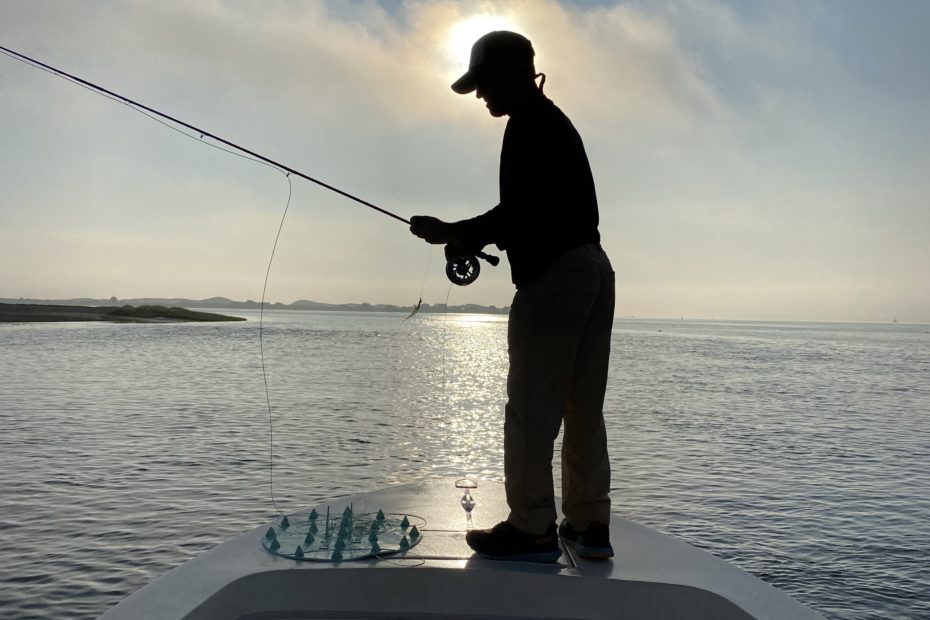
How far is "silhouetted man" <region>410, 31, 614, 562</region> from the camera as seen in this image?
10.4ft

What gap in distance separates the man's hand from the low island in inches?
3120

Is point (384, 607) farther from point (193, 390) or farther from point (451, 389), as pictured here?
point (451, 389)

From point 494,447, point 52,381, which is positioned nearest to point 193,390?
point 52,381

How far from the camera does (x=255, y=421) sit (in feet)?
45.2

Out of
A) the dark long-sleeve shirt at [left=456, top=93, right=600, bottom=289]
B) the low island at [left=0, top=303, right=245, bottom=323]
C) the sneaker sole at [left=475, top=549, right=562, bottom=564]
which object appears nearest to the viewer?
the sneaker sole at [left=475, top=549, right=562, bottom=564]

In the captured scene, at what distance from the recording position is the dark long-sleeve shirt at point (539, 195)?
3.21 metres

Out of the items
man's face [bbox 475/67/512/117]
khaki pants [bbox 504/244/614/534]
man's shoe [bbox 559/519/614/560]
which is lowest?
man's shoe [bbox 559/519/614/560]

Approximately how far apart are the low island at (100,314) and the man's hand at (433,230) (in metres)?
79.2

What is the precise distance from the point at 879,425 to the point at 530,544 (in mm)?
15352

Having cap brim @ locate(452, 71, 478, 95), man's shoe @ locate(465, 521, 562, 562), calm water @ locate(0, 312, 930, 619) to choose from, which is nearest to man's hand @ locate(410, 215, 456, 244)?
cap brim @ locate(452, 71, 478, 95)

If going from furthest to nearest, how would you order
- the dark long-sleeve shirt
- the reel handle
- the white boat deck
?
the reel handle → the dark long-sleeve shirt → the white boat deck

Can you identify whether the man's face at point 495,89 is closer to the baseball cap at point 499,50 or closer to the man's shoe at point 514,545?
the baseball cap at point 499,50

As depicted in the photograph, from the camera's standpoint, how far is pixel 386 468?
32.9 ft

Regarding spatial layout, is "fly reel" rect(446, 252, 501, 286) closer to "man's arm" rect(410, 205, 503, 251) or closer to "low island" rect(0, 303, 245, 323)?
"man's arm" rect(410, 205, 503, 251)
